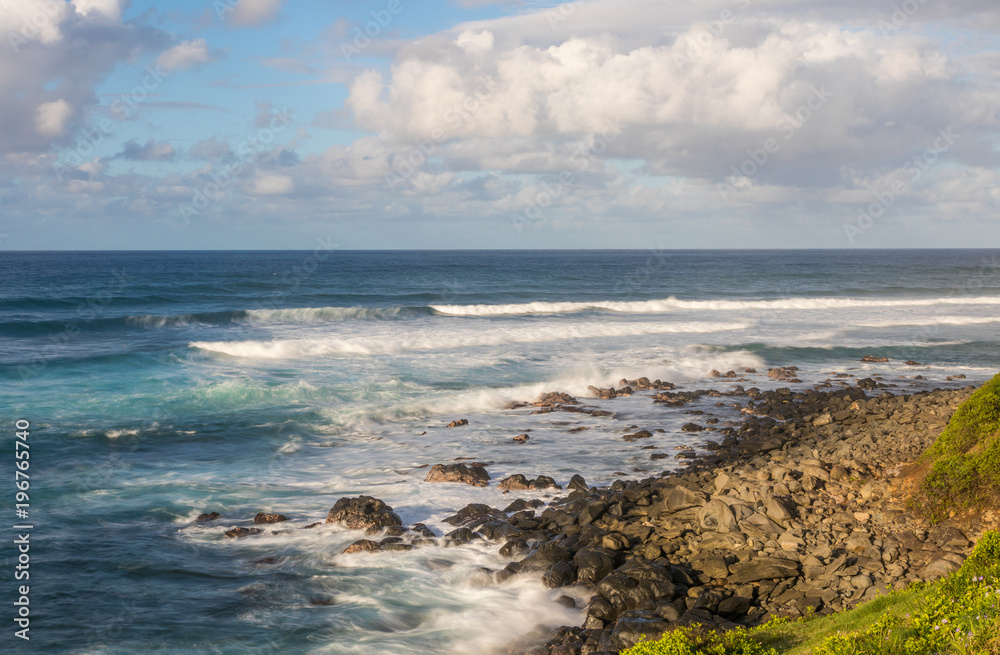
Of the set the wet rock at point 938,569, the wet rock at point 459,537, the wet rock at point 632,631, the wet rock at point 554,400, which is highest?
the wet rock at point 938,569

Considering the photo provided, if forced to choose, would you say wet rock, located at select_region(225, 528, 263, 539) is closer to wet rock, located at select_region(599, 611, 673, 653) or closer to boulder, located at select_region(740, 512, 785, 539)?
wet rock, located at select_region(599, 611, 673, 653)

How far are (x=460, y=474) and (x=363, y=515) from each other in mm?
2934

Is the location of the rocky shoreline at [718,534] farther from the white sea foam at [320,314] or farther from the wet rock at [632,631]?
the white sea foam at [320,314]

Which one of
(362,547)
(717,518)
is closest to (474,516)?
(362,547)

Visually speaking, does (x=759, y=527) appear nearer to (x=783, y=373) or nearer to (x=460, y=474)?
(x=460, y=474)

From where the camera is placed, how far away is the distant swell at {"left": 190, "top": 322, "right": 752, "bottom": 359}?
3212 centimetres

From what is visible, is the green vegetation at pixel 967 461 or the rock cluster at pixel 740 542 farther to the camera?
the green vegetation at pixel 967 461

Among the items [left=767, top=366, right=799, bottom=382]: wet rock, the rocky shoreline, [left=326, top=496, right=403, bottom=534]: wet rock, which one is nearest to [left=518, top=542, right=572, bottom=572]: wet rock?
the rocky shoreline

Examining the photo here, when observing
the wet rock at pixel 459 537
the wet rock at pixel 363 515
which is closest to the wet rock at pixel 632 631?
the wet rock at pixel 459 537

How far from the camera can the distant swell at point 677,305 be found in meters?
49.8

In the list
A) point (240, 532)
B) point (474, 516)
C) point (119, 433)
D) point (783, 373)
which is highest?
point (783, 373)

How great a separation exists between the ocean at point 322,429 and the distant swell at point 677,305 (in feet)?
1.44

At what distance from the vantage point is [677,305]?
5319 cm

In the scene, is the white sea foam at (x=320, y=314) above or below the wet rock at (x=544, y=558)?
above
